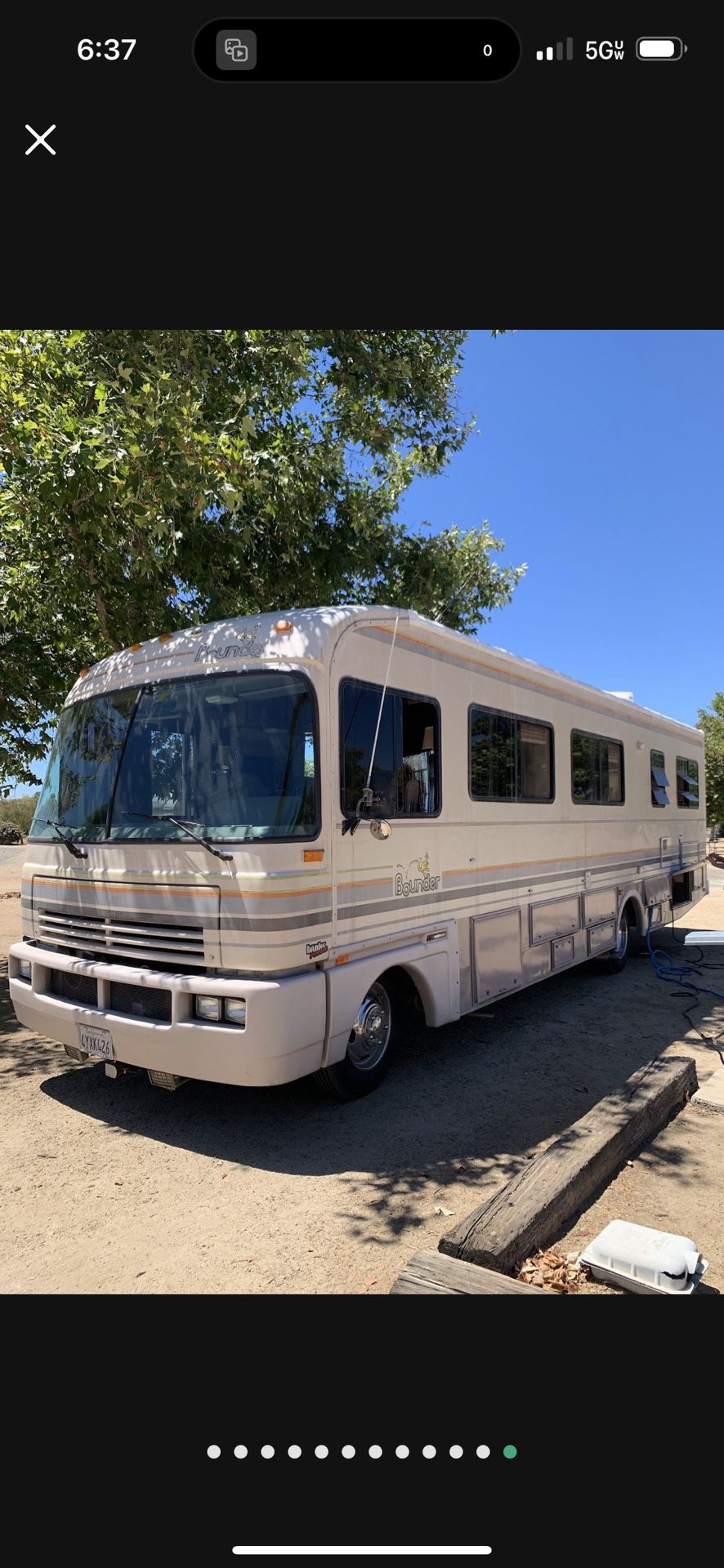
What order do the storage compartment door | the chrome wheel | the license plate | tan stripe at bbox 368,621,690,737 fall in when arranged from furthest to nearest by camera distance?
the storage compartment door, tan stripe at bbox 368,621,690,737, the chrome wheel, the license plate

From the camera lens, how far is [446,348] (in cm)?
768

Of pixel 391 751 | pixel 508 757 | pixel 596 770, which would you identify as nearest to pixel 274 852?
pixel 391 751

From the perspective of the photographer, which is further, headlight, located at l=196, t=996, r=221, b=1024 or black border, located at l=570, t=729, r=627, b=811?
black border, located at l=570, t=729, r=627, b=811

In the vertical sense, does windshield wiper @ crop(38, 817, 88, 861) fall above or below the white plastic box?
above

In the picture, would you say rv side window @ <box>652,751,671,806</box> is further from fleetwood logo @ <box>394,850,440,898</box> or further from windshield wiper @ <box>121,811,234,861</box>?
windshield wiper @ <box>121,811,234,861</box>

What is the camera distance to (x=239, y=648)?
4801 mm

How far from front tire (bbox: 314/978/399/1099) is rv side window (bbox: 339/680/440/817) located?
1192 millimetres

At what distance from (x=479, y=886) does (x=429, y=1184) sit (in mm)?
2484

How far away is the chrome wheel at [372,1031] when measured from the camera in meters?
5.06

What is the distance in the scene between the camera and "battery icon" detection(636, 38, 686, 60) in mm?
1261

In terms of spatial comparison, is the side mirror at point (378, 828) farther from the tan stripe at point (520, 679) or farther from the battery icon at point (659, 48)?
the battery icon at point (659, 48)

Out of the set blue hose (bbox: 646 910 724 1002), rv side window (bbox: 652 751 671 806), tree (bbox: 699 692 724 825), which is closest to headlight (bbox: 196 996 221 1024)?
blue hose (bbox: 646 910 724 1002)

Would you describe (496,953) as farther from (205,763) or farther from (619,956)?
(619,956)

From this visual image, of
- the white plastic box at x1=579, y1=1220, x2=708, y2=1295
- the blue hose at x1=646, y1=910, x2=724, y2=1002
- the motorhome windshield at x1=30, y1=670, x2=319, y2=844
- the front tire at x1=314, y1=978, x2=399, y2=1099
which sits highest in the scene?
the motorhome windshield at x1=30, y1=670, x2=319, y2=844
